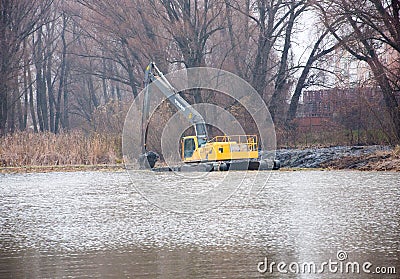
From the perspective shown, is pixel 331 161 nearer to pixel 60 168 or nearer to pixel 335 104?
pixel 335 104

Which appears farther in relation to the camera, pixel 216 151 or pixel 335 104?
pixel 335 104

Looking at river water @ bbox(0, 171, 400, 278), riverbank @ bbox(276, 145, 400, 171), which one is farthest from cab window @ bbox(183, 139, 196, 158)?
river water @ bbox(0, 171, 400, 278)

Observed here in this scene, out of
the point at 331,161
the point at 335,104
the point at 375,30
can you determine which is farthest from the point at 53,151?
the point at 335,104

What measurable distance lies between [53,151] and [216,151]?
8.67 m

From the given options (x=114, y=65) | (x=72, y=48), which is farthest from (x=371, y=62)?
(x=114, y=65)

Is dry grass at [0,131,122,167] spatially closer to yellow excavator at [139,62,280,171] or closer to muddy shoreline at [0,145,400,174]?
muddy shoreline at [0,145,400,174]

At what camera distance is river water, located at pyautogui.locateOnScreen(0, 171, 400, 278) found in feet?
24.7

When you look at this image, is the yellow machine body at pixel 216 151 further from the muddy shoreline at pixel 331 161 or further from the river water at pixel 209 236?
the river water at pixel 209 236

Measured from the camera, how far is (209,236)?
31.9 ft

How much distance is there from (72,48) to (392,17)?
30370mm

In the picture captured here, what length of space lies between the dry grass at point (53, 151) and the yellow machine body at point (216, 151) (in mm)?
5328

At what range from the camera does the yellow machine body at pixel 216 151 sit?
2458 centimetres

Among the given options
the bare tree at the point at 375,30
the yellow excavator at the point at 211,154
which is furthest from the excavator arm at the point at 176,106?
the bare tree at the point at 375,30

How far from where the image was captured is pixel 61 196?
16156mm
